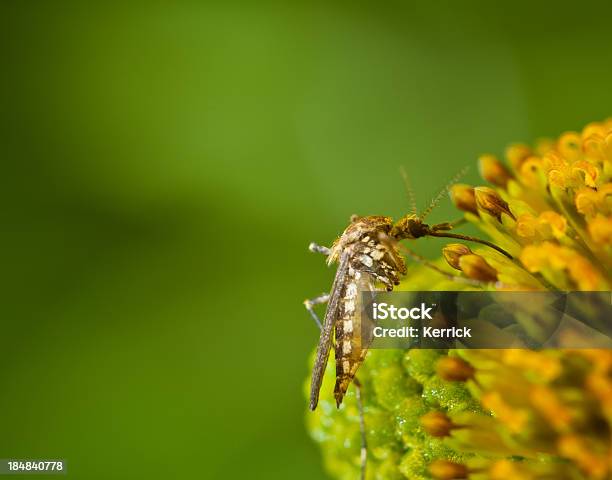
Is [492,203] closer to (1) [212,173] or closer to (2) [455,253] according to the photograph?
(2) [455,253]

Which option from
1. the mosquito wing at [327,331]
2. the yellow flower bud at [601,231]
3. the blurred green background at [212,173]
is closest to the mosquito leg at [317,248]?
the blurred green background at [212,173]

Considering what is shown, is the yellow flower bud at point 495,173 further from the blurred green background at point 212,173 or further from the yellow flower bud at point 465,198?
the blurred green background at point 212,173

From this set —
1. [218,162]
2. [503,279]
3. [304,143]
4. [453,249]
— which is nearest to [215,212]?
[218,162]

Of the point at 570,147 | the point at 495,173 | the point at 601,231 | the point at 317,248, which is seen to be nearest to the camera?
the point at 601,231

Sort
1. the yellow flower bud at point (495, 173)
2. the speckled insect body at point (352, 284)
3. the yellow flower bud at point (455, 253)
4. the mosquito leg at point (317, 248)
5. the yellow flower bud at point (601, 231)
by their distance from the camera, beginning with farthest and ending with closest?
the mosquito leg at point (317, 248), the yellow flower bud at point (495, 173), the speckled insect body at point (352, 284), the yellow flower bud at point (455, 253), the yellow flower bud at point (601, 231)

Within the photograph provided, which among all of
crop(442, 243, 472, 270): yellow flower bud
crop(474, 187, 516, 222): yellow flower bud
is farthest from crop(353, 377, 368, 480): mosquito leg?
crop(474, 187, 516, 222): yellow flower bud

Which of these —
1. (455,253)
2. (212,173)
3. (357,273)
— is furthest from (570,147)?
(212,173)

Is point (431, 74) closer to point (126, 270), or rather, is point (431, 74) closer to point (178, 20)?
point (178, 20)
